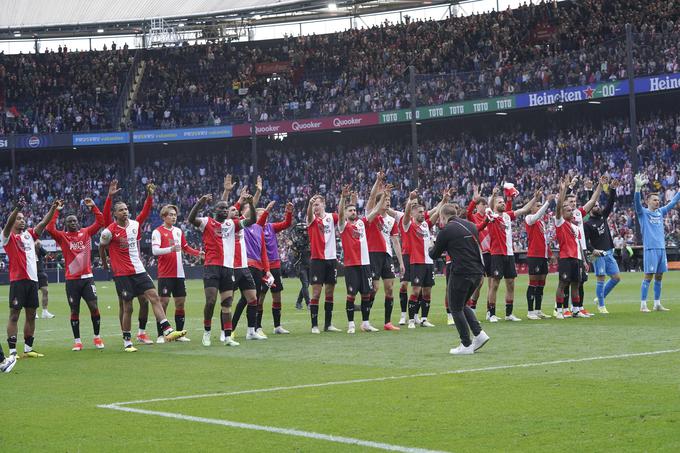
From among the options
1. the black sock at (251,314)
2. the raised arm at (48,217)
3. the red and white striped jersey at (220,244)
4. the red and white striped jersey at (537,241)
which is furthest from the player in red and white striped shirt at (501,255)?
the raised arm at (48,217)

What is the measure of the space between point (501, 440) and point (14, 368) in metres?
8.69

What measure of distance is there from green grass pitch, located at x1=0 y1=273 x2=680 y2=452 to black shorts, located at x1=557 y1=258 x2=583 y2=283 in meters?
1.99

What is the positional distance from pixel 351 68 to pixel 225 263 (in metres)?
47.6

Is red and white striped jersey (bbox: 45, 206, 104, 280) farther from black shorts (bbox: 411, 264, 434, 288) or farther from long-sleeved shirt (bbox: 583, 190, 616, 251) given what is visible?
long-sleeved shirt (bbox: 583, 190, 616, 251)

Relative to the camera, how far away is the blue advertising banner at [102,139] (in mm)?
65000

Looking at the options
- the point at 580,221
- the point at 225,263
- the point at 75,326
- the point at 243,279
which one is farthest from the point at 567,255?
the point at 75,326

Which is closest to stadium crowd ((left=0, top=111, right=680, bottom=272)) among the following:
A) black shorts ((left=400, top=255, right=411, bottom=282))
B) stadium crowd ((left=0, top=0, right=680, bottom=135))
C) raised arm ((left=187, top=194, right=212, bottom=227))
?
stadium crowd ((left=0, top=0, right=680, bottom=135))

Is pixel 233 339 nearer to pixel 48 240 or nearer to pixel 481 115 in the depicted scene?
pixel 481 115

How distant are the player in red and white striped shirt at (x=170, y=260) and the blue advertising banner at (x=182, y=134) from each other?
4485 cm

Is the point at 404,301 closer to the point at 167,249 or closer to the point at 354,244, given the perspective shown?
the point at 354,244

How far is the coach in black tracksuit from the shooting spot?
13.8 metres

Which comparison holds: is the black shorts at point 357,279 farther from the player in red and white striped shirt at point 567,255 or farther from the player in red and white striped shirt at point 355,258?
the player in red and white striped shirt at point 567,255

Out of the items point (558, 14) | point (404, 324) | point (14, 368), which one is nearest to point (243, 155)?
point (558, 14)

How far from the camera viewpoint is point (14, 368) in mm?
14438
